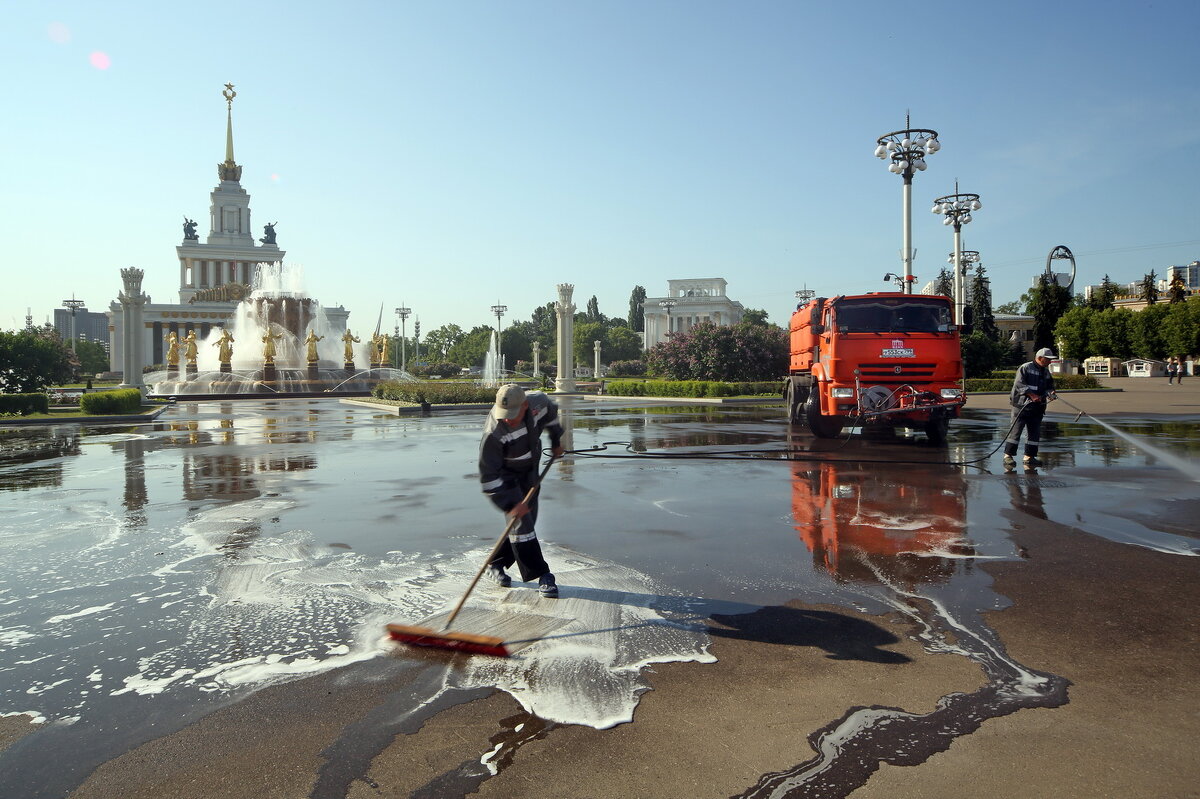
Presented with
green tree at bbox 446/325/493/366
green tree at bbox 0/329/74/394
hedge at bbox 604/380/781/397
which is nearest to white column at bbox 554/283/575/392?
A: hedge at bbox 604/380/781/397

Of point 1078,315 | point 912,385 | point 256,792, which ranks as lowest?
point 256,792

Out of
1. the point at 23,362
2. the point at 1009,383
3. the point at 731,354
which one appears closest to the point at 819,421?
the point at 731,354

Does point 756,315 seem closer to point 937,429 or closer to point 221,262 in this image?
point 221,262

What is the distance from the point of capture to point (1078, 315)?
7631cm

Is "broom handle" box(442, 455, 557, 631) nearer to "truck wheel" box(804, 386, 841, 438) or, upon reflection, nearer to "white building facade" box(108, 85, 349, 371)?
"truck wheel" box(804, 386, 841, 438)

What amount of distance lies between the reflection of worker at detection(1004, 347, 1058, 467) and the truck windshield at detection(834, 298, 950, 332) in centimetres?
281

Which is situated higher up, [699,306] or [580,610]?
[699,306]

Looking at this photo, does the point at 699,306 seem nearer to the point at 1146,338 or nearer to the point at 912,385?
the point at 1146,338

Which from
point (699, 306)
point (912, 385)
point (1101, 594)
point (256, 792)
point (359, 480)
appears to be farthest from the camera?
point (699, 306)

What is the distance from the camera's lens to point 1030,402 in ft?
38.5

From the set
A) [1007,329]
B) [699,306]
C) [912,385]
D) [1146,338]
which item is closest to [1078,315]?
[1146,338]

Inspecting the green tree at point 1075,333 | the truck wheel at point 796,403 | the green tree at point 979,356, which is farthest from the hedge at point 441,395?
the green tree at point 1075,333

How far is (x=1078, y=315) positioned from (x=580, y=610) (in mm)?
85260

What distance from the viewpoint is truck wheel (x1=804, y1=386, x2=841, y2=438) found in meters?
16.2
